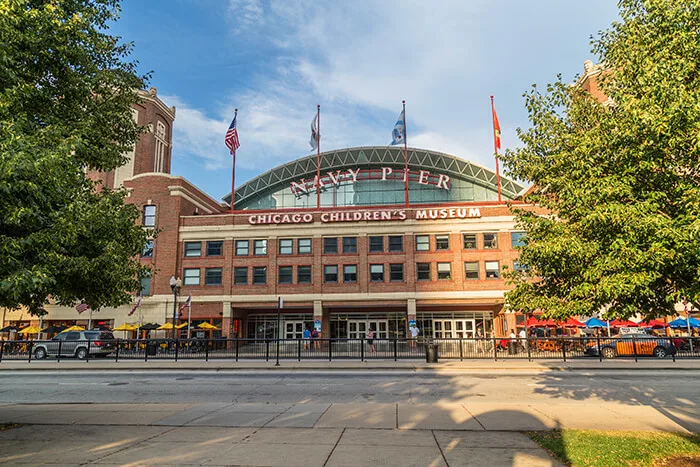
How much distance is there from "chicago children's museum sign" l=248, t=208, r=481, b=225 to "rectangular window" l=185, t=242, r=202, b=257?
5584 mm

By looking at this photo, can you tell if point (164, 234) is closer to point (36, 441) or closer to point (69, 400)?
point (69, 400)

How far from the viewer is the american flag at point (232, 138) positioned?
46125mm

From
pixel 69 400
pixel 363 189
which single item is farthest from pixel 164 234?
pixel 69 400

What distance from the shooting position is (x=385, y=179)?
218 feet

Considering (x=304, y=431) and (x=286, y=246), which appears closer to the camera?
(x=304, y=431)

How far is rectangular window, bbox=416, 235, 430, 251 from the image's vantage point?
146 feet

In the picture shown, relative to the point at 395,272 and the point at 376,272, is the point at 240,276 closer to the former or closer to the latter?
the point at 376,272

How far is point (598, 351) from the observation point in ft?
83.0

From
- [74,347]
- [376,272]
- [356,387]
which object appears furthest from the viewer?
[376,272]

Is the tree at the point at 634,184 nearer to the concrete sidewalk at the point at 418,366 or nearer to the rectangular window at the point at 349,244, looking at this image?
the concrete sidewalk at the point at 418,366

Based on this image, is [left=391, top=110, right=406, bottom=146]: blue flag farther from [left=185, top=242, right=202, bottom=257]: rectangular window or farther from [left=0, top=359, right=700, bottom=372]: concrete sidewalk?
[left=0, top=359, right=700, bottom=372]: concrete sidewalk

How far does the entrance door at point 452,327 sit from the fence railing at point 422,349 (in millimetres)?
16754

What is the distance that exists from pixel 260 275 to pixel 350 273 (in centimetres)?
862

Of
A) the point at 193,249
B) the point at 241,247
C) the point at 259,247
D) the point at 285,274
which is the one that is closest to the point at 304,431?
the point at 285,274
